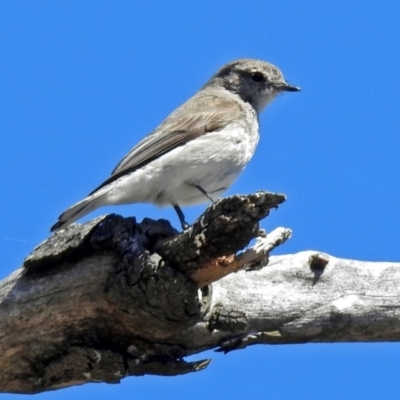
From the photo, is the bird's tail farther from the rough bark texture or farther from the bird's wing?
the rough bark texture

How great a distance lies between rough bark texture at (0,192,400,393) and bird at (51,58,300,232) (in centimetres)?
77

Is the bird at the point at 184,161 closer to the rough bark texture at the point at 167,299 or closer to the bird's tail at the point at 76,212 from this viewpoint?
the bird's tail at the point at 76,212

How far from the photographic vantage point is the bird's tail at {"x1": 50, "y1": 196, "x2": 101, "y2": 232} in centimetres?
576

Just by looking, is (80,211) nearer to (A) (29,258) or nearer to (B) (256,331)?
(A) (29,258)

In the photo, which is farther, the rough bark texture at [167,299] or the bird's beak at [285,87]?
the bird's beak at [285,87]

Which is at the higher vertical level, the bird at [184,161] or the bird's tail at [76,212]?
the bird at [184,161]

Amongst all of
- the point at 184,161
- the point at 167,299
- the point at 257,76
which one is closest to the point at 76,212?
the point at 184,161

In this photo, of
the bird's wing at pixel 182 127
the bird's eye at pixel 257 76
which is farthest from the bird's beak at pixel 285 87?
the bird's wing at pixel 182 127

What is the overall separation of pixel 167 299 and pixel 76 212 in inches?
56.9

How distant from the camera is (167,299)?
4.76m

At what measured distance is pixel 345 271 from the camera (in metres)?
5.52

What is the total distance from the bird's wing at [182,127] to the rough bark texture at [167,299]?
132 centimetres

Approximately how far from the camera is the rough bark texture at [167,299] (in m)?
4.77

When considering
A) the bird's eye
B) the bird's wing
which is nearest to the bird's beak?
the bird's eye
